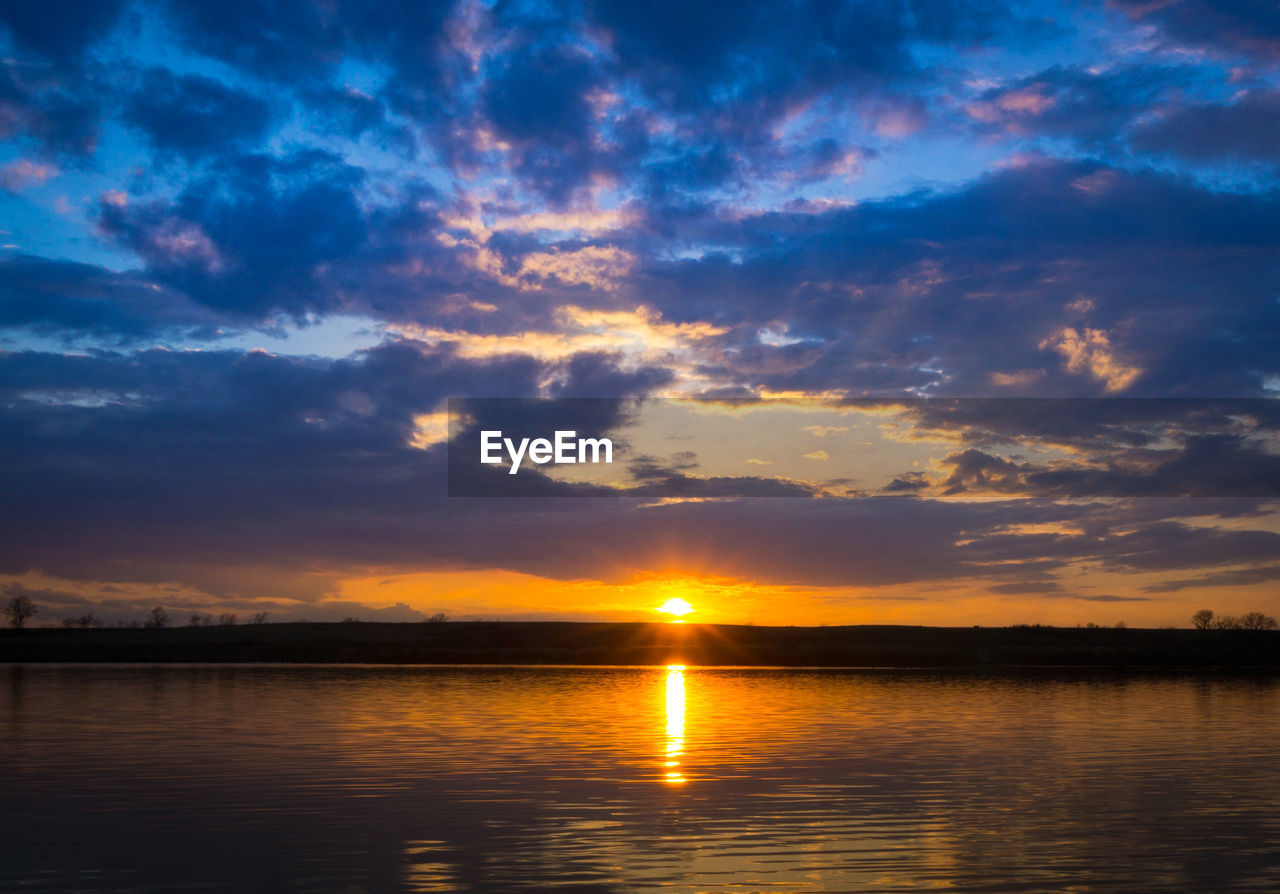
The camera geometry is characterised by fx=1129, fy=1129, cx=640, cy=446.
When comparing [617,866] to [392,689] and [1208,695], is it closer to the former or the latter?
[392,689]

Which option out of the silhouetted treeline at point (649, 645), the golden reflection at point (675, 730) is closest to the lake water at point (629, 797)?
the golden reflection at point (675, 730)

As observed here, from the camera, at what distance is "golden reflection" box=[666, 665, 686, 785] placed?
31703 millimetres

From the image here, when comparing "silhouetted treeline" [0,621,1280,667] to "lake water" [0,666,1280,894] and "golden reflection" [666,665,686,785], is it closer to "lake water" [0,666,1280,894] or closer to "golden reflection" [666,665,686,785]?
"golden reflection" [666,665,686,785]

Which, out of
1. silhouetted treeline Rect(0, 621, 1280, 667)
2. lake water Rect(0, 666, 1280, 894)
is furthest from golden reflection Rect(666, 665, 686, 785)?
silhouetted treeline Rect(0, 621, 1280, 667)

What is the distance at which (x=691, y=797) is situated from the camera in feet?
90.0

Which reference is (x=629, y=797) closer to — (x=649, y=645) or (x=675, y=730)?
(x=675, y=730)

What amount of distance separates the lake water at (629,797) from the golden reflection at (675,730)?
10.3 inches

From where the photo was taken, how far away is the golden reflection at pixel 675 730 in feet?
104

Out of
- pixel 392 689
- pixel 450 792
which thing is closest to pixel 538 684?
pixel 392 689

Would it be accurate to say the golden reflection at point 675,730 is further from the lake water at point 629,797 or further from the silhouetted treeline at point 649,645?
the silhouetted treeline at point 649,645

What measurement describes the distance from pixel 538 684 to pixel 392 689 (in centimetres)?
1198

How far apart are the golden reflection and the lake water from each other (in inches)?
10.3

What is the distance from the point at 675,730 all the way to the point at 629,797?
17.7m

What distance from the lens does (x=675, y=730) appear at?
44.7 metres
